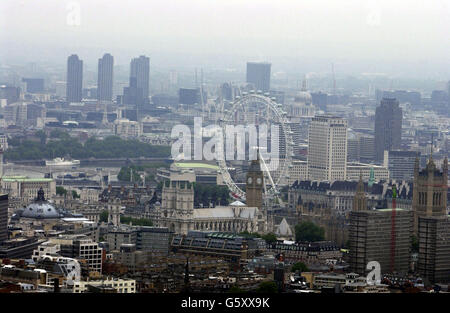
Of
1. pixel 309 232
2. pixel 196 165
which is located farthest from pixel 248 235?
pixel 196 165

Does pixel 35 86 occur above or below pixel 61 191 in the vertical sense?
above

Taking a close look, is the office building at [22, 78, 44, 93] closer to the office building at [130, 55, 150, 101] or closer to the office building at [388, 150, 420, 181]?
the office building at [130, 55, 150, 101]

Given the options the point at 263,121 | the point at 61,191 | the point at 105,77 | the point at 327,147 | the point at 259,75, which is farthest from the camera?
the point at 105,77

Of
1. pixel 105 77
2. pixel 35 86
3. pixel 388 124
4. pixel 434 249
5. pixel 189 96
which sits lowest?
pixel 434 249

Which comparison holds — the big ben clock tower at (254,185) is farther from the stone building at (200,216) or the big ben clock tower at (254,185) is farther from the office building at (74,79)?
the office building at (74,79)

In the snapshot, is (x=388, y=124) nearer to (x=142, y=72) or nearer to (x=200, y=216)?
(x=142, y=72)

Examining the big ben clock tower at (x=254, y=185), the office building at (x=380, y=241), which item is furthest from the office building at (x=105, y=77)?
the office building at (x=380, y=241)

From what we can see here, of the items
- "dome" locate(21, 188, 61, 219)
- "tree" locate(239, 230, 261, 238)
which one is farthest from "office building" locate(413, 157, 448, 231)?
"dome" locate(21, 188, 61, 219)
